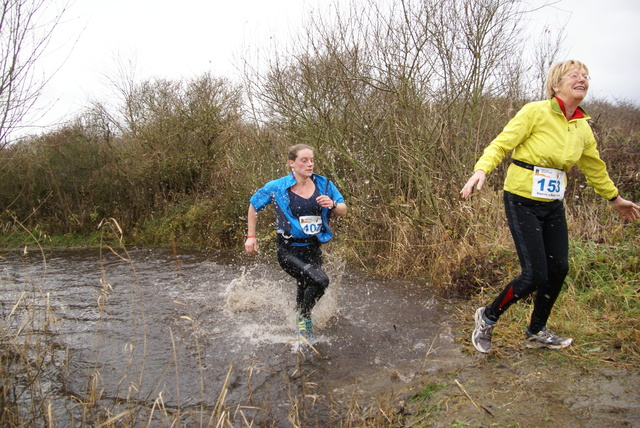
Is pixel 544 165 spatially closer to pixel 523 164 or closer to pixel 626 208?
pixel 523 164

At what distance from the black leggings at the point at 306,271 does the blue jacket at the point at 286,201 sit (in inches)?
5.8

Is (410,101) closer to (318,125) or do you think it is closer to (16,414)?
(318,125)

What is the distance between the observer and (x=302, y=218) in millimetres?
4348

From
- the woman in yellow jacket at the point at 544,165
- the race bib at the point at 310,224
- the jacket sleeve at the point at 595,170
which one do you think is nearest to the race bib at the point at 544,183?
the woman in yellow jacket at the point at 544,165

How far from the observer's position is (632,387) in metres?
3.00

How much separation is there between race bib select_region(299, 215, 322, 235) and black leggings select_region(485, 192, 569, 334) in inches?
66.2

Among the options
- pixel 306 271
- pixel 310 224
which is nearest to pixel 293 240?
pixel 310 224

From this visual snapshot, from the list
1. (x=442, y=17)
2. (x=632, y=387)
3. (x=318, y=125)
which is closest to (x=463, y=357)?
(x=632, y=387)

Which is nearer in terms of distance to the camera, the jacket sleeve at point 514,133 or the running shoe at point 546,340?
the jacket sleeve at point 514,133

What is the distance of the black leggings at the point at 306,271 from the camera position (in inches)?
167

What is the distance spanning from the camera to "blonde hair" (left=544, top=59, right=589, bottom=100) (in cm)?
323

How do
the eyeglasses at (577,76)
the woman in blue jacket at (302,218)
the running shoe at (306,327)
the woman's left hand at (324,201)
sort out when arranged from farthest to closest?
the running shoe at (306,327)
the woman in blue jacket at (302,218)
the woman's left hand at (324,201)
the eyeglasses at (577,76)

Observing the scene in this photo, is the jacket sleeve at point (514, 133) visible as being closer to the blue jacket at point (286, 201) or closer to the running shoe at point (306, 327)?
the blue jacket at point (286, 201)

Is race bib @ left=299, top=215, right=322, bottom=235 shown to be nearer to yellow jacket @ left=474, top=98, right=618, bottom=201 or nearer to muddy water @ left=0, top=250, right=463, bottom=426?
muddy water @ left=0, top=250, right=463, bottom=426
